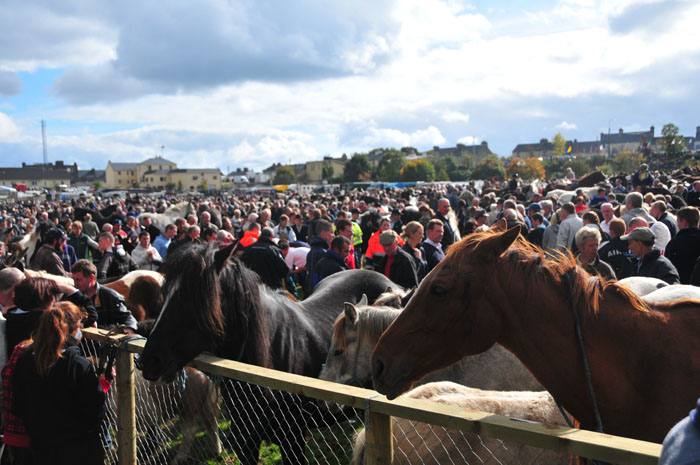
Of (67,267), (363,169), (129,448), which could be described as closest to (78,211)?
(67,267)

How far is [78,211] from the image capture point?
1856 centimetres

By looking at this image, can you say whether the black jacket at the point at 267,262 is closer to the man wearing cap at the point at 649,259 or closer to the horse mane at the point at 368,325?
the horse mane at the point at 368,325

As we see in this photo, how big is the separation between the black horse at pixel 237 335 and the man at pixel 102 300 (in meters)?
1.84

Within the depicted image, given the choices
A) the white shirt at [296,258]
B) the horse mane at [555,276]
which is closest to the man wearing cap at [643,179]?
the white shirt at [296,258]

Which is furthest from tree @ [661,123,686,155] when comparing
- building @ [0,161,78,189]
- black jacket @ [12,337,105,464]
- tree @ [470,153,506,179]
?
building @ [0,161,78,189]

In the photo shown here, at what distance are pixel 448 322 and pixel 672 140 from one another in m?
51.9

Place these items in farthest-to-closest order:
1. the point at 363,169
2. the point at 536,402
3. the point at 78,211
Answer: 1. the point at 363,169
2. the point at 78,211
3. the point at 536,402

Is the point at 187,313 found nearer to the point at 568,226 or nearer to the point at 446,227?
the point at 568,226

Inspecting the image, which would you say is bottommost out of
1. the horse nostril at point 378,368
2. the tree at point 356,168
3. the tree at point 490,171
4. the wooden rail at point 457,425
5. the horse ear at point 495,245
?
the wooden rail at point 457,425

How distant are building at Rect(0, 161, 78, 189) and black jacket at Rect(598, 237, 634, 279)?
447 feet

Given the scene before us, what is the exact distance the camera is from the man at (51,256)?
27.6 feet

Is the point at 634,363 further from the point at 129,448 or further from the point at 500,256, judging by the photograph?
the point at 129,448

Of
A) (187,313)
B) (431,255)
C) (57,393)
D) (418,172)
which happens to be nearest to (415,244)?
(431,255)

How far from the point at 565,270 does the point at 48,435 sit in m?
3.17
